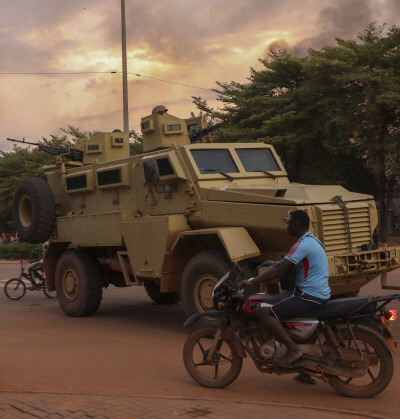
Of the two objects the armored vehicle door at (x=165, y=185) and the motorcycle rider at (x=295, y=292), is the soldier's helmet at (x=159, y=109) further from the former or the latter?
the motorcycle rider at (x=295, y=292)

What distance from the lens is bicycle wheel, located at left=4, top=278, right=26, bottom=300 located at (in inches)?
603

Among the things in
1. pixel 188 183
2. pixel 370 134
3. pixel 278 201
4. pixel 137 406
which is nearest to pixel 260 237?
pixel 278 201

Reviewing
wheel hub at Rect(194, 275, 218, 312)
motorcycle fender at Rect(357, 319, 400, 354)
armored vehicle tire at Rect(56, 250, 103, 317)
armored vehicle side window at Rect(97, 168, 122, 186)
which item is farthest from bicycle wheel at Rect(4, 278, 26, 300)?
motorcycle fender at Rect(357, 319, 400, 354)

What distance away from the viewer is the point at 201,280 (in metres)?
9.56

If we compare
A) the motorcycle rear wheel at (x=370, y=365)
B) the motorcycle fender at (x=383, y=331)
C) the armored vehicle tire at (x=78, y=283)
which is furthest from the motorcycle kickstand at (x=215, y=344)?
the armored vehicle tire at (x=78, y=283)

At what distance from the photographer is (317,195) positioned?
30.7ft

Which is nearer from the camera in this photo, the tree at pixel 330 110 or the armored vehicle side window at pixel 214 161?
the armored vehicle side window at pixel 214 161

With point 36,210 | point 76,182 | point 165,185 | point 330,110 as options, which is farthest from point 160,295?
point 330,110

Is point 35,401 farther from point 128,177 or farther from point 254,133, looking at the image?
point 254,133

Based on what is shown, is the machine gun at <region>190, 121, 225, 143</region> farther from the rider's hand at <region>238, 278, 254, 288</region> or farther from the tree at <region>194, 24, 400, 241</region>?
the tree at <region>194, 24, 400, 241</region>

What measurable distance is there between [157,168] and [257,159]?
176cm

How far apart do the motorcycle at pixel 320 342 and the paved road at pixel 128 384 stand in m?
0.23

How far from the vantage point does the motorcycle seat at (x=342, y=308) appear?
616 centimetres

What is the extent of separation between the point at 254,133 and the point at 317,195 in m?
20.1
